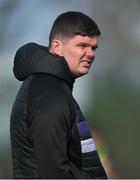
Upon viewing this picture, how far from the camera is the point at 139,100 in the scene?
6602mm

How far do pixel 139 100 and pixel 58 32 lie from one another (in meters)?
4.28

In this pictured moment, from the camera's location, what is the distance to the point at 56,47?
7.89ft

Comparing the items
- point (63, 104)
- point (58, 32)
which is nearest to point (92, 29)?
point (58, 32)

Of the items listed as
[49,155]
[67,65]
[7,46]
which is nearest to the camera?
[49,155]

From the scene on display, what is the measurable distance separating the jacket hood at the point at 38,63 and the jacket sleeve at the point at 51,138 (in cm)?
19

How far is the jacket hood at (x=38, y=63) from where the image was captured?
2.33 metres

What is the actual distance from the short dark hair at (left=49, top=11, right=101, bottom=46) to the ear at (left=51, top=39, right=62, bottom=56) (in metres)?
0.03

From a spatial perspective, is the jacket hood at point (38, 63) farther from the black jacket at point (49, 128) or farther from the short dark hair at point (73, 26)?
the short dark hair at point (73, 26)

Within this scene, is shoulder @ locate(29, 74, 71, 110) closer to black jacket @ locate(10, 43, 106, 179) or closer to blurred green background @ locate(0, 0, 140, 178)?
black jacket @ locate(10, 43, 106, 179)

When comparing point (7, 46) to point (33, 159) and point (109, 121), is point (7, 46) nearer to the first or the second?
point (109, 121)

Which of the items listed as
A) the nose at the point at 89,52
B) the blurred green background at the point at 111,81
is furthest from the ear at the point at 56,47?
the blurred green background at the point at 111,81

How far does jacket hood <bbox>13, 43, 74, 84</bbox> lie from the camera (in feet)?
7.64

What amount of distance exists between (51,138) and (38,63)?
14.9 inches

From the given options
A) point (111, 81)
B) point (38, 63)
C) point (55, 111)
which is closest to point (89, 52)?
point (38, 63)
